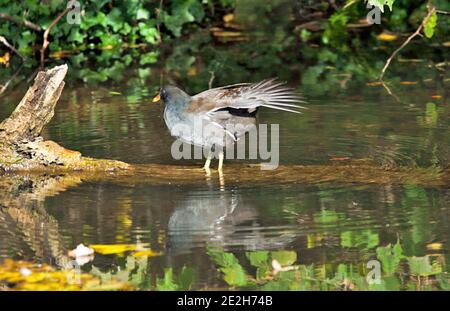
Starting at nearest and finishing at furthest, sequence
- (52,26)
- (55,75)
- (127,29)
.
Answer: (55,75) → (52,26) → (127,29)

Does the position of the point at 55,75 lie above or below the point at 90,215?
above

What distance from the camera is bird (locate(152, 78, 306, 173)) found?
7.73m

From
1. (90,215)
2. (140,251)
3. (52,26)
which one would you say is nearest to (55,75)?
(90,215)

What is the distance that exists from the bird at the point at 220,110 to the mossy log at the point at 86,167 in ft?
0.80

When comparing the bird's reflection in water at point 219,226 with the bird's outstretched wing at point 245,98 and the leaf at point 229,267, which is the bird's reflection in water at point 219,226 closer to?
the leaf at point 229,267

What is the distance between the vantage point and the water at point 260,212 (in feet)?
18.8

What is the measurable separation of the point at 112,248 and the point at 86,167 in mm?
1842

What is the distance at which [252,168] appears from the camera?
308 inches

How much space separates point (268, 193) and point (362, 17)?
849cm

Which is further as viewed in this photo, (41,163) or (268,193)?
(41,163)

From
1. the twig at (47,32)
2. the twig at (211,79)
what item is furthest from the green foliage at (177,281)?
the twig at (47,32)

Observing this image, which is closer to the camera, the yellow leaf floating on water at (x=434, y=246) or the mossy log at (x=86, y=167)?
the yellow leaf floating on water at (x=434, y=246)
